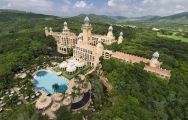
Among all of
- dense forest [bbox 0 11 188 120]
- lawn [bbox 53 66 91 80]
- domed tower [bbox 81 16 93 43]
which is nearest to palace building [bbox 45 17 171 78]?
domed tower [bbox 81 16 93 43]

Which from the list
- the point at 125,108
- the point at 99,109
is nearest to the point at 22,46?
the point at 99,109

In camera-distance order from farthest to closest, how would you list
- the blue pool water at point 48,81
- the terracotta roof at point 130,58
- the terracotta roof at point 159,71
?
the terracotta roof at point 130,58 → the blue pool water at point 48,81 → the terracotta roof at point 159,71

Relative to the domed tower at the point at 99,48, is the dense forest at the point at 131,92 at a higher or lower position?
lower

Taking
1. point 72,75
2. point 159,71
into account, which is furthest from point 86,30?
point 159,71

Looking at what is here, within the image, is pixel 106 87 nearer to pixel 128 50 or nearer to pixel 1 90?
pixel 128 50

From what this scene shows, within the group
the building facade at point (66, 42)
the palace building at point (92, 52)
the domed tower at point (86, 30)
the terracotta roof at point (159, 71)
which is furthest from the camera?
the building facade at point (66, 42)

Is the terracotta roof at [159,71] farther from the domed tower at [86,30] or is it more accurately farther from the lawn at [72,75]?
the domed tower at [86,30]

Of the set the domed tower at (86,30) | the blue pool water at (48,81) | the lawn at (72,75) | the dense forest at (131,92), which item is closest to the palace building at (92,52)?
the domed tower at (86,30)

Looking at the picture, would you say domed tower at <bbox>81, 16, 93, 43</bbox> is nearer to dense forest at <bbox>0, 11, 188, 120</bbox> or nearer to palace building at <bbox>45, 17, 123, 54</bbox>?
palace building at <bbox>45, 17, 123, 54</bbox>
